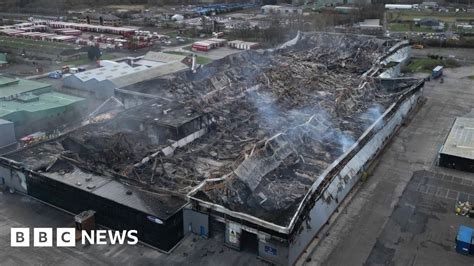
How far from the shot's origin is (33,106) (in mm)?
22344

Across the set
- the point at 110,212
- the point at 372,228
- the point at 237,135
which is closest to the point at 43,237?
the point at 110,212

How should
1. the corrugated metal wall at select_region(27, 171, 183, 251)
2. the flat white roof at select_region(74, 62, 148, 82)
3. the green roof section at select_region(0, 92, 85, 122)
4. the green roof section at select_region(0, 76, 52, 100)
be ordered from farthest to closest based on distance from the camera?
1. the flat white roof at select_region(74, 62, 148, 82)
2. the green roof section at select_region(0, 76, 52, 100)
3. the green roof section at select_region(0, 92, 85, 122)
4. the corrugated metal wall at select_region(27, 171, 183, 251)

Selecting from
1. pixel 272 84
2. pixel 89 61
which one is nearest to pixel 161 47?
pixel 89 61

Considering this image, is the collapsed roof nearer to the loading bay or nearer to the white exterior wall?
the white exterior wall

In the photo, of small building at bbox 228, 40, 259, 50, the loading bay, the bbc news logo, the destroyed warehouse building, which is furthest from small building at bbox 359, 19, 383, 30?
the bbc news logo

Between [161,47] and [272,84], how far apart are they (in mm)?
21035

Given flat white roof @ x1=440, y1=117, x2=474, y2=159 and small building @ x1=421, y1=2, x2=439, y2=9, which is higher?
small building @ x1=421, y1=2, x2=439, y2=9

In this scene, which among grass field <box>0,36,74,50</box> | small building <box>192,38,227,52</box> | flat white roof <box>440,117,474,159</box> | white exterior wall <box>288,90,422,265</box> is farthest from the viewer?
small building <box>192,38,227,52</box>

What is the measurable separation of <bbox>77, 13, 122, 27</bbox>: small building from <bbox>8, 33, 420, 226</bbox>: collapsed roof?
1215 inches

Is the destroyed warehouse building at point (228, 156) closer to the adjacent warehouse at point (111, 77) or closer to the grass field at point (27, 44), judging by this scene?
the adjacent warehouse at point (111, 77)

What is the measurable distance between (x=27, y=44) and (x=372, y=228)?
126 ft

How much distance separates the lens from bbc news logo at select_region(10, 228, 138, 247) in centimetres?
1332

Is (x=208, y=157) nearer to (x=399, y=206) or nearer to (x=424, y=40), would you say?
(x=399, y=206)

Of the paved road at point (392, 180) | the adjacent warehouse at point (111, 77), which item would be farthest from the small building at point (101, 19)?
the paved road at point (392, 180)
